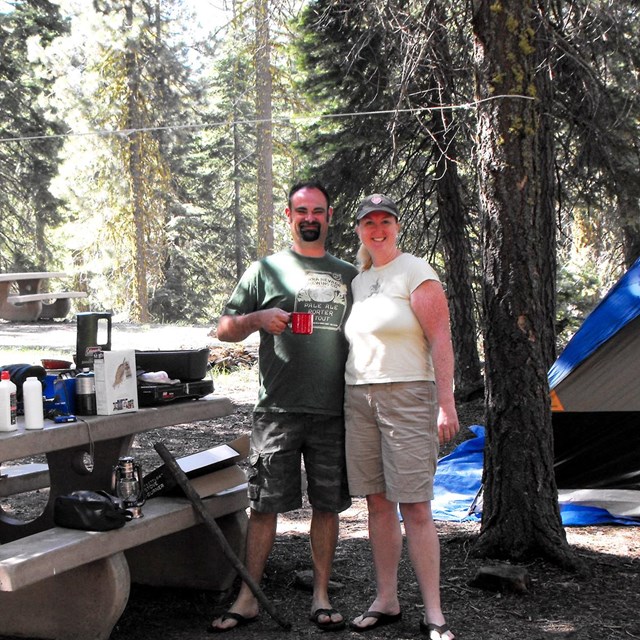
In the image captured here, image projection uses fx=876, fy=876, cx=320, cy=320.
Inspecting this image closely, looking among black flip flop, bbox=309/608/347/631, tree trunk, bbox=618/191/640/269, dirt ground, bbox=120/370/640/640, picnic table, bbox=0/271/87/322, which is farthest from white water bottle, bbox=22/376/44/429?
picnic table, bbox=0/271/87/322

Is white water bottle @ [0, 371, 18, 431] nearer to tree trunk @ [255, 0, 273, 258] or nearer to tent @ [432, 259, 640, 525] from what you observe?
tent @ [432, 259, 640, 525]

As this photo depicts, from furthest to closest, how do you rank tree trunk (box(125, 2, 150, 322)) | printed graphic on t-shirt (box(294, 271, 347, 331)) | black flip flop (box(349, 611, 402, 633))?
tree trunk (box(125, 2, 150, 322))
printed graphic on t-shirt (box(294, 271, 347, 331))
black flip flop (box(349, 611, 402, 633))

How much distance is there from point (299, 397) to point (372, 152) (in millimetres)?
6051

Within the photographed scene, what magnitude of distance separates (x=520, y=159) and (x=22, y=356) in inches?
347

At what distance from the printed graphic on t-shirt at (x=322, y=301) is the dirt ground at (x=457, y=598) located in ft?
4.21

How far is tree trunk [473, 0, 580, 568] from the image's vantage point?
169 inches

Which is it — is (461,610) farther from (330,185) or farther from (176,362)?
(330,185)

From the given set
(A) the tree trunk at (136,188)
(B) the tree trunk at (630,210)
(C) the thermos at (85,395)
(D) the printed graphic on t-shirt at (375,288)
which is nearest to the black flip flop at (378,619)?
(D) the printed graphic on t-shirt at (375,288)

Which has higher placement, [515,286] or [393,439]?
[515,286]

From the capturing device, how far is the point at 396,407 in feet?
11.7

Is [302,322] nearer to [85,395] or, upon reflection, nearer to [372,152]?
[85,395]

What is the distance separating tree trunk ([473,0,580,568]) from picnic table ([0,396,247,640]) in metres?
1.34

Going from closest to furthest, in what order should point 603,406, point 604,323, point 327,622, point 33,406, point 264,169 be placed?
point 33,406
point 327,622
point 604,323
point 603,406
point 264,169

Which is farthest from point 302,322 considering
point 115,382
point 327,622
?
point 327,622
